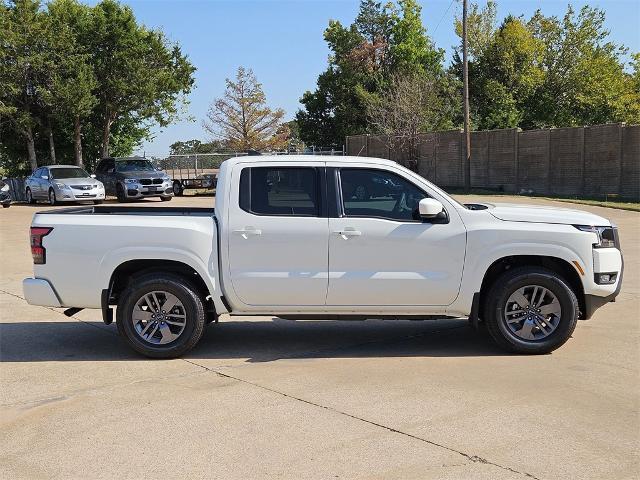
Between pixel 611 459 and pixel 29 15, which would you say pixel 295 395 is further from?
pixel 29 15

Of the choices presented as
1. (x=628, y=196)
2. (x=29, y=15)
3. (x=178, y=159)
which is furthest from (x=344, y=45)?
(x=628, y=196)

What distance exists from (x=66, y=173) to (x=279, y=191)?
927 inches

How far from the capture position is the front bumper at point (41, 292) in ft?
21.7

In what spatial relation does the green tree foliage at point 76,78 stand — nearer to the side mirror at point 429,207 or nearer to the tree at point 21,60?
the tree at point 21,60

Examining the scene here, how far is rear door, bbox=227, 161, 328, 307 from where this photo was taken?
6484mm

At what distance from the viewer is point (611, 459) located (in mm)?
4277

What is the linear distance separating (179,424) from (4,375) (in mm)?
2210

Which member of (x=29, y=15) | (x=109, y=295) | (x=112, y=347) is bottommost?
(x=112, y=347)

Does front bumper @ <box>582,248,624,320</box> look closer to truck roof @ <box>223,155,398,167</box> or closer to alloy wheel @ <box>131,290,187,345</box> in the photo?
truck roof @ <box>223,155,398,167</box>

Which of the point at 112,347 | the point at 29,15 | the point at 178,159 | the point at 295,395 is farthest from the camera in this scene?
the point at 178,159

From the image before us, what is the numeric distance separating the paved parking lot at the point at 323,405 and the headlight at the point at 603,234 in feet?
3.29

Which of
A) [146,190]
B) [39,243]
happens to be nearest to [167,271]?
[39,243]

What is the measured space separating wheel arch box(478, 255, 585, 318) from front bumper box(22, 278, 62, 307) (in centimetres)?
396

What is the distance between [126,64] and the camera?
3431 cm
